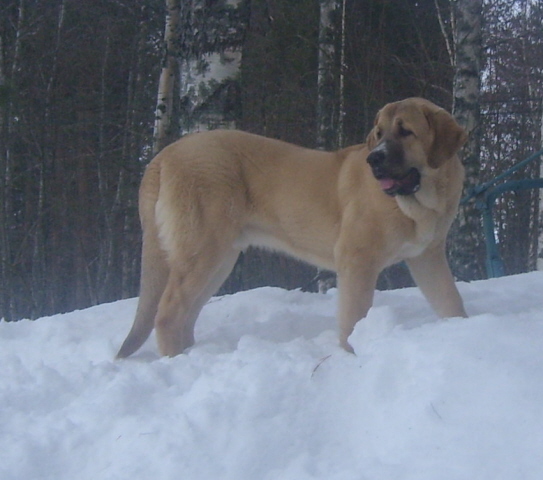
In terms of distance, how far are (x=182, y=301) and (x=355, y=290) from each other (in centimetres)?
103

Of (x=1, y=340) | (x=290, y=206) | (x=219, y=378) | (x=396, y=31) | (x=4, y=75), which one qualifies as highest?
(x=396, y=31)

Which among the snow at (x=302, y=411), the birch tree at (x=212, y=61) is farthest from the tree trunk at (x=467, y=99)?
the snow at (x=302, y=411)

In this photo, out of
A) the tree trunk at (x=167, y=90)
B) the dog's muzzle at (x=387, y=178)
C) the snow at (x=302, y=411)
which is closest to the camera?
the snow at (x=302, y=411)

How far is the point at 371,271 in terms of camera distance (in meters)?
3.70

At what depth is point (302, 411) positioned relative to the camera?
2438mm

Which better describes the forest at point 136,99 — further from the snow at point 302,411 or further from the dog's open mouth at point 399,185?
the snow at point 302,411

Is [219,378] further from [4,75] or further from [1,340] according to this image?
[4,75]

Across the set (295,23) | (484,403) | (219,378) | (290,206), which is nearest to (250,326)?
(290,206)

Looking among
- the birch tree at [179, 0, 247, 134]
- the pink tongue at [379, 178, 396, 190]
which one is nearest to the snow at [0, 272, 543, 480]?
the pink tongue at [379, 178, 396, 190]

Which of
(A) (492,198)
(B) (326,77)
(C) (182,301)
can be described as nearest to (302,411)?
(C) (182,301)

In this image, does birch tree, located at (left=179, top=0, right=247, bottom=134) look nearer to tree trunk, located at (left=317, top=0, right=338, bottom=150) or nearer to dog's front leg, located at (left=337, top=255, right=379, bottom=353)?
dog's front leg, located at (left=337, top=255, right=379, bottom=353)

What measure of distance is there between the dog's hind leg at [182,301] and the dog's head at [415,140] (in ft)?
3.81

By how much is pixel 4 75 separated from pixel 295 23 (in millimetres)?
6617

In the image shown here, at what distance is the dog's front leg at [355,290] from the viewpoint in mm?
3624
